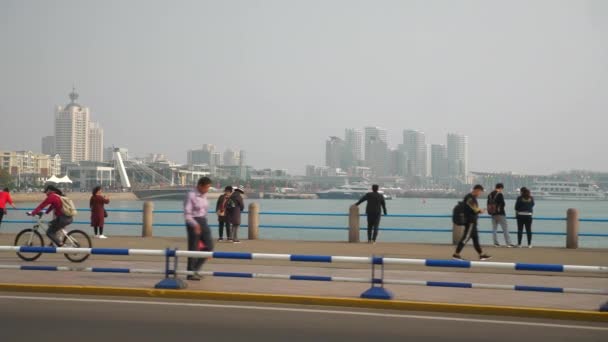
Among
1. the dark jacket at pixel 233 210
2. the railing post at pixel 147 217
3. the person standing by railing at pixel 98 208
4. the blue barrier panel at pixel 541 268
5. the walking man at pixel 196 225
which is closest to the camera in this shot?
the blue barrier panel at pixel 541 268

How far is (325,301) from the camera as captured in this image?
33.7ft

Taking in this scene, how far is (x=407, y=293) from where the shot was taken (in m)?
11.0

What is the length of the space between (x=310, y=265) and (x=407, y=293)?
453cm

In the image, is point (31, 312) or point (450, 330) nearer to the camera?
point (450, 330)

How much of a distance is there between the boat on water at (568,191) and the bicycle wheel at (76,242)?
165751 mm

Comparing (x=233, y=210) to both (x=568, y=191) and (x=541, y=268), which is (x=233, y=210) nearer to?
(x=541, y=268)

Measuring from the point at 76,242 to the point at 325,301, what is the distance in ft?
22.3

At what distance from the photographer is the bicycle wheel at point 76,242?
589 inches

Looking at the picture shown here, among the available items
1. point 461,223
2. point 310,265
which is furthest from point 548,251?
point 310,265

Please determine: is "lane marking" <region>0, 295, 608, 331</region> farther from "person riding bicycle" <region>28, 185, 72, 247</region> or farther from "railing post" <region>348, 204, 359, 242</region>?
"railing post" <region>348, 204, 359, 242</region>

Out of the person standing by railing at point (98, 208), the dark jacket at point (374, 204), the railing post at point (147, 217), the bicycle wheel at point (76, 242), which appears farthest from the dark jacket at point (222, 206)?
the bicycle wheel at point (76, 242)

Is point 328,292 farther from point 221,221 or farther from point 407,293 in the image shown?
point 221,221

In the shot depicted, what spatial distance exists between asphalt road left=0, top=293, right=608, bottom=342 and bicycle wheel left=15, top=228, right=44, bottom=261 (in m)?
5.11

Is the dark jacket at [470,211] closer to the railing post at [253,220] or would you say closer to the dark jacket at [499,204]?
the dark jacket at [499,204]
